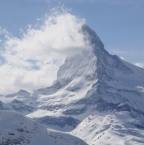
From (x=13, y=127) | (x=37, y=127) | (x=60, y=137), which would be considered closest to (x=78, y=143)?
(x=60, y=137)

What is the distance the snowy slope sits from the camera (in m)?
91.8

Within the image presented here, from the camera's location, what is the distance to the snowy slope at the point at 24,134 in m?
91.8

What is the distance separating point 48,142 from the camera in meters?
96.4

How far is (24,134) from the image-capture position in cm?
9456

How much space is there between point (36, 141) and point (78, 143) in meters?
13.5

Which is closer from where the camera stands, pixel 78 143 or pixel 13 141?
pixel 13 141

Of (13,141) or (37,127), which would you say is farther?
(37,127)

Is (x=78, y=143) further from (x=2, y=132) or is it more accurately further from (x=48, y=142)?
(x=2, y=132)

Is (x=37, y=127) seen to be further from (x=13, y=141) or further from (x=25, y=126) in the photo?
(x=13, y=141)

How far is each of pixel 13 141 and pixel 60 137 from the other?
1540 centimetres

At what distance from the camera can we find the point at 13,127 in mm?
96125

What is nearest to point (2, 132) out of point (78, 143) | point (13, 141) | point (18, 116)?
point (13, 141)

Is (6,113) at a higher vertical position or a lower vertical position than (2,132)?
Answer: higher

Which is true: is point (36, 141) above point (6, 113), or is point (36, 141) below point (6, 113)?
below
